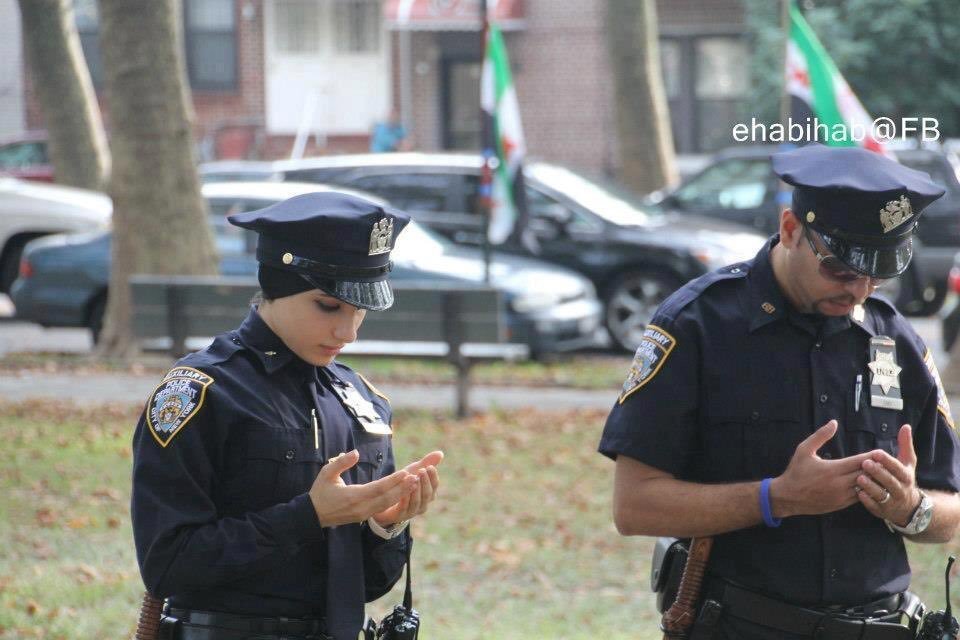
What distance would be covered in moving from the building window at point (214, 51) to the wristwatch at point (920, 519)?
27119 mm

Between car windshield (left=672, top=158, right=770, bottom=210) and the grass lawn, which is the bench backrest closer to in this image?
the grass lawn

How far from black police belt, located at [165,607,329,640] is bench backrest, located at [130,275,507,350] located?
6916 mm

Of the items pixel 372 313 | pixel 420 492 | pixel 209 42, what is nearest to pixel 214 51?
pixel 209 42

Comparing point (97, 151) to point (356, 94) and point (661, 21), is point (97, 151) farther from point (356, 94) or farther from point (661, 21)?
point (661, 21)

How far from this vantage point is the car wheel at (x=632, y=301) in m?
13.9

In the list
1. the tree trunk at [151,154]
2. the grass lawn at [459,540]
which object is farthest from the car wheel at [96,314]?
the grass lawn at [459,540]

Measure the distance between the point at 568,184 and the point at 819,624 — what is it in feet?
38.0

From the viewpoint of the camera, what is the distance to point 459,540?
23.6 feet

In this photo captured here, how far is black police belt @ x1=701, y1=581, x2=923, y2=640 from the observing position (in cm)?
324

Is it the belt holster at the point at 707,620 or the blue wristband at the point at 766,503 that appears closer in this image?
the blue wristband at the point at 766,503

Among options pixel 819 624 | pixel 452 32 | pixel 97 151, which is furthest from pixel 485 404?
pixel 452 32

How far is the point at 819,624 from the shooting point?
3244 millimetres

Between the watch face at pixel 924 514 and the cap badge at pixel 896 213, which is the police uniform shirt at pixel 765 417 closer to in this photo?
the watch face at pixel 924 514

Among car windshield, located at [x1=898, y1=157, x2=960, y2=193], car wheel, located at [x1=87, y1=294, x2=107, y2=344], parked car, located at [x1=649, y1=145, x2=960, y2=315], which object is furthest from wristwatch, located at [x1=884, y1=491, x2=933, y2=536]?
car windshield, located at [x1=898, y1=157, x2=960, y2=193]
